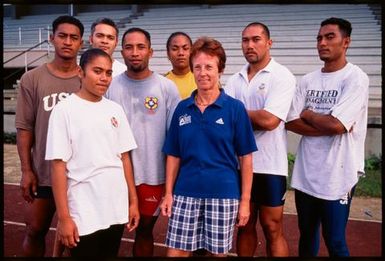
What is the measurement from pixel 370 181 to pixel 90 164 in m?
5.73

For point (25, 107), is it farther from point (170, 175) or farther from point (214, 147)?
point (214, 147)

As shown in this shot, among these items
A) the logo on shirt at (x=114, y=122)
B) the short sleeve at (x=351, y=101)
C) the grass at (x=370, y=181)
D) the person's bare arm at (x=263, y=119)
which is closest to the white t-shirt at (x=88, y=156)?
the logo on shirt at (x=114, y=122)

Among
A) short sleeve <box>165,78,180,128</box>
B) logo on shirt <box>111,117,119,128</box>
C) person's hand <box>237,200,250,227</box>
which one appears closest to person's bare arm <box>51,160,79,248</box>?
logo on shirt <box>111,117,119,128</box>

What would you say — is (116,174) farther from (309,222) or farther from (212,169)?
(309,222)

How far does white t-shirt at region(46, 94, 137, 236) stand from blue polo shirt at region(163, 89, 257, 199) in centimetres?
45

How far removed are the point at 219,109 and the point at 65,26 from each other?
4.39 ft

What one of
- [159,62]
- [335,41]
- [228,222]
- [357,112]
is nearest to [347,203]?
[357,112]

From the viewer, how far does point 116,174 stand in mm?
2650

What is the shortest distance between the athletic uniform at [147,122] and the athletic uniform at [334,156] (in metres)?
1.03

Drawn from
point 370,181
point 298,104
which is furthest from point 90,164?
point 370,181

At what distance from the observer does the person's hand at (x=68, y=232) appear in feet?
8.07

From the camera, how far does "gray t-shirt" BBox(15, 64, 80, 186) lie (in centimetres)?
299

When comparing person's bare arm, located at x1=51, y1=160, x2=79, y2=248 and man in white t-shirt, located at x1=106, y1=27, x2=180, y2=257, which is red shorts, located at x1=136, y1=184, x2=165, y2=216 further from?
person's bare arm, located at x1=51, y1=160, x2=79, y2=248

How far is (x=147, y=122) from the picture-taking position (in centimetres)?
304
